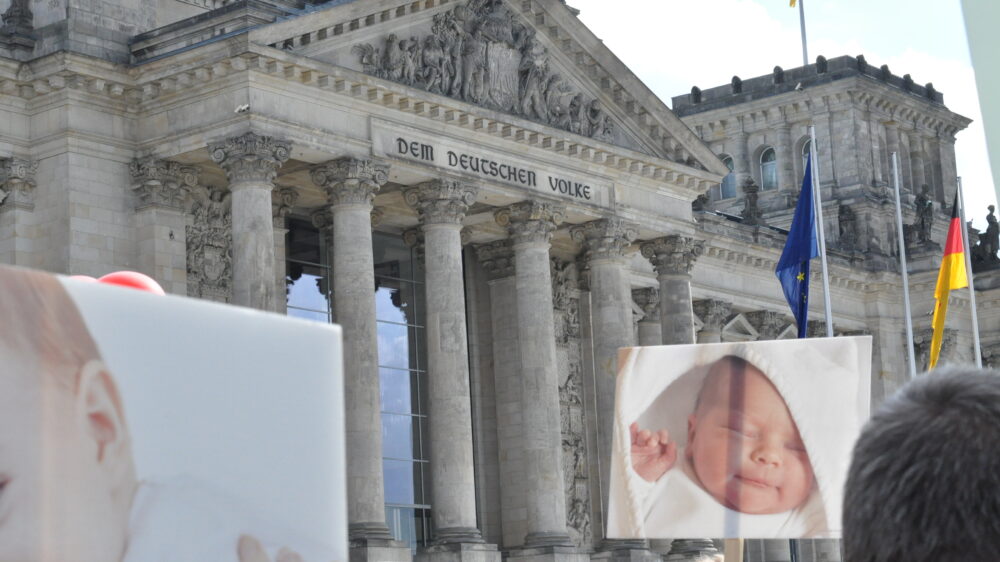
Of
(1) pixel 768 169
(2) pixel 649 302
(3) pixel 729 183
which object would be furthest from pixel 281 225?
(3) pixel 729 183

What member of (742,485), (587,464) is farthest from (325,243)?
(742,485)

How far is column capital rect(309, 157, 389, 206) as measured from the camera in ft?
112

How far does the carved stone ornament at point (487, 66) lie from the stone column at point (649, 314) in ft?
25.0

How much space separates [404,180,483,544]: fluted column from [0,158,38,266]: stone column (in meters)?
7.71

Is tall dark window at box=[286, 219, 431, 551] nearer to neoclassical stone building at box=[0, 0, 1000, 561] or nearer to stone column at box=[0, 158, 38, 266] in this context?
neoclassical stone building at box=[0, 0, 1000, 561]

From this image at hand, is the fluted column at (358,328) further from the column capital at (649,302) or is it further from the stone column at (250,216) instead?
the column capital at (649,302)

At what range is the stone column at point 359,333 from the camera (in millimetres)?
33000

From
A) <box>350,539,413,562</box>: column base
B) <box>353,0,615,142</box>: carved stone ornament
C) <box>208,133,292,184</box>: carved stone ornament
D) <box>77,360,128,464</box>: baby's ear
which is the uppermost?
<box>353,0,615,142</box>: carved stone ornament

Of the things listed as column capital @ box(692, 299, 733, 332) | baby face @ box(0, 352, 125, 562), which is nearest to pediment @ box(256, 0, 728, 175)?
column capital @ box(692, 299, 733, 332)

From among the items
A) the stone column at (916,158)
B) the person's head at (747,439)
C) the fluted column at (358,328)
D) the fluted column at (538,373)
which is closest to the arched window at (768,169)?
the stone column at (916,158)

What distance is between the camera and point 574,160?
130 ft

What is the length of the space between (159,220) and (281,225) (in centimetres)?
378

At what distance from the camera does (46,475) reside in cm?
598

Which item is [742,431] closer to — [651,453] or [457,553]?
[651,453]
